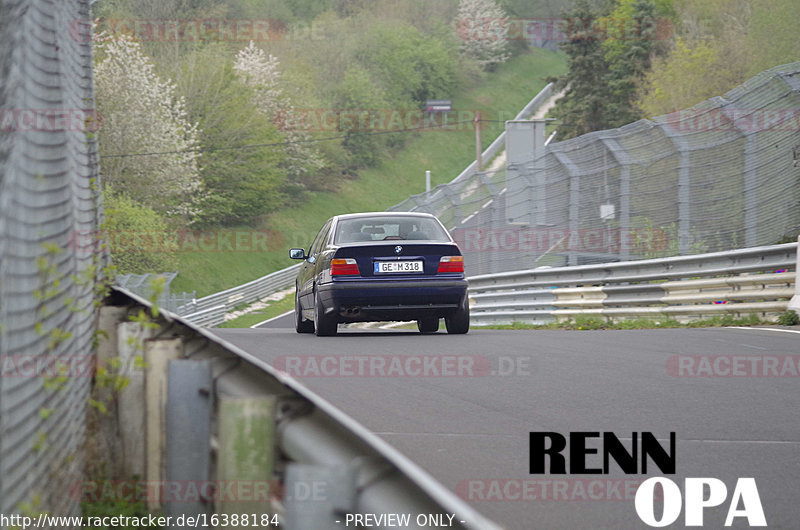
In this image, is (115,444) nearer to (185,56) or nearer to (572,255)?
(572,255)

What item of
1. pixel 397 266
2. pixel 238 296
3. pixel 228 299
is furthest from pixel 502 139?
pixel 397 266

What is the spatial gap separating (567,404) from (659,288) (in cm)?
968

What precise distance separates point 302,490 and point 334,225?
11.7 m

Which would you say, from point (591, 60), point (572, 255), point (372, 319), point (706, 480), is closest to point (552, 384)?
point (706, 480)

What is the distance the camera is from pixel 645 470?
560cm

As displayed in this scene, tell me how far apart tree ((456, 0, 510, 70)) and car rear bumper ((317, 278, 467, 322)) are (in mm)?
101580

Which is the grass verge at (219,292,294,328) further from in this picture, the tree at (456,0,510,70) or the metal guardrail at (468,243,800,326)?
the tree at (456,0,510,70)

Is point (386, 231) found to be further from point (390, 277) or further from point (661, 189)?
point (661, 189)

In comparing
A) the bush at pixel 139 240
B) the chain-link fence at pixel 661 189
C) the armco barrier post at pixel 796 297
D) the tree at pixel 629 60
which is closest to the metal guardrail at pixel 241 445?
the armco barrier post at pixel 796 297

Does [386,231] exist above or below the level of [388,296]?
above

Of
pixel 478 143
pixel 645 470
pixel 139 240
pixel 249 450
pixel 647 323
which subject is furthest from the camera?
pixel 478 143

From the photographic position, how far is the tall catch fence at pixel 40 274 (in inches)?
118

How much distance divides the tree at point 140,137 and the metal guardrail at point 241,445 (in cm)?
4710

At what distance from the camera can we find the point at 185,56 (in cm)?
6588
